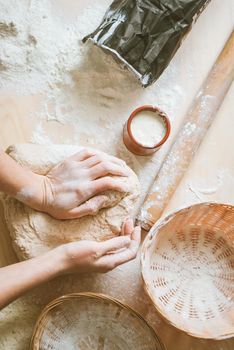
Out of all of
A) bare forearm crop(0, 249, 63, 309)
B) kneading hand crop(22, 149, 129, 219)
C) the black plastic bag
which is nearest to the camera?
bare forearm crop(0, 249, 63, 309)

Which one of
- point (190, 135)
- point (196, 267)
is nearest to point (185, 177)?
point (190, 135)

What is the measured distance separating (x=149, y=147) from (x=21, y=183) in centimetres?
39

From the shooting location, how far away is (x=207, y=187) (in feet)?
5.25

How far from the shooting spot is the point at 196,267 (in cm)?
155

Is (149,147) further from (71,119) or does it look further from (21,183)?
(21,183)

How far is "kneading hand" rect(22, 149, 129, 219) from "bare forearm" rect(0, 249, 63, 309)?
0.42ft

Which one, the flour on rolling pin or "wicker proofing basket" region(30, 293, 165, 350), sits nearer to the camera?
"wicker proofing basket" region(30, 293, 165, 350)

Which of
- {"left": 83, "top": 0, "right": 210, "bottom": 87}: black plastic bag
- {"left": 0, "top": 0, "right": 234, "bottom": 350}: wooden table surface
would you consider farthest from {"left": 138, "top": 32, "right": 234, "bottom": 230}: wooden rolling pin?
{"left": 83, "top": 0, "right": 210, "bottom": 87}: black plastic bag

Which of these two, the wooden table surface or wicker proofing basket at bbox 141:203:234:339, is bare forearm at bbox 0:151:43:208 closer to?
the wooden table surface

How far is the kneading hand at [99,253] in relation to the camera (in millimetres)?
1354

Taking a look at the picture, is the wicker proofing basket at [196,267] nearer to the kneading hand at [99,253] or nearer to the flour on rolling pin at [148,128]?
the kneading hand at [99,253]

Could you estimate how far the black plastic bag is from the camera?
151 cm

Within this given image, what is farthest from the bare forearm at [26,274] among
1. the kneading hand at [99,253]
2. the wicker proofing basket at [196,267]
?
the wicker proofing basket at [196,267]

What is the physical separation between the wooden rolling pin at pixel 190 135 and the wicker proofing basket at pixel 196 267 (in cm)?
8
